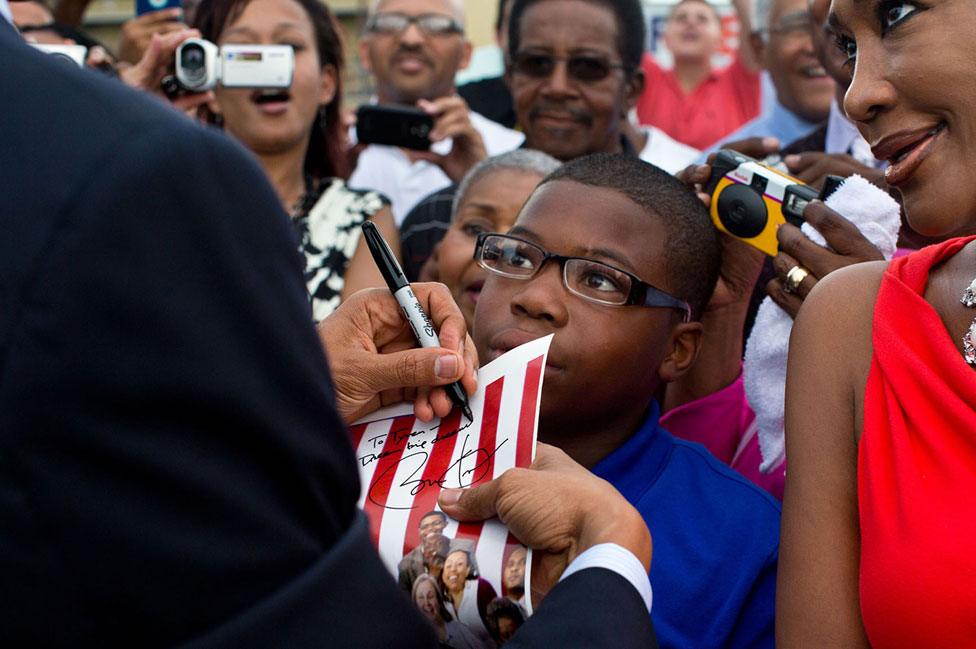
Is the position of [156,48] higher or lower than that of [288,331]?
lower

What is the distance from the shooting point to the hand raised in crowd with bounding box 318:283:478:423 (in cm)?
178

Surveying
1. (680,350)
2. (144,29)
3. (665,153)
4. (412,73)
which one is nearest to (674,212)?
(680,350)

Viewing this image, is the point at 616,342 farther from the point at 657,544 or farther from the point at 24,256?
the point at 24,256

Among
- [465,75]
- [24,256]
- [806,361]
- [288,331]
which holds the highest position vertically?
[24,256]

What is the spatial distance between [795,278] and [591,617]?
1130 millimetres

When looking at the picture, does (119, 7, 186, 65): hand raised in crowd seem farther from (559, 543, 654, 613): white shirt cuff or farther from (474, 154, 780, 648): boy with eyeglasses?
(559, 543, 654, 613): white shirt cuff

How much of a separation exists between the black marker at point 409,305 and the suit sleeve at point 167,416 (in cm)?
77

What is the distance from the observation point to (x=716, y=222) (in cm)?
257

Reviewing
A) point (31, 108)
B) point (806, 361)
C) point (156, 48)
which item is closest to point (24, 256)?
point (31, 108)

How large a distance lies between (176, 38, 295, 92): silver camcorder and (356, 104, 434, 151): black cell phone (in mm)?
425

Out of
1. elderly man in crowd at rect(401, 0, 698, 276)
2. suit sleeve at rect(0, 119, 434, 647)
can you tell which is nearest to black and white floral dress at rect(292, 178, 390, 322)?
elderly man in crowd at rect(401, 0, 698, 276)

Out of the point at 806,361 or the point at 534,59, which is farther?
the point at 534,59

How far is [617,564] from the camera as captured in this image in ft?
4.45

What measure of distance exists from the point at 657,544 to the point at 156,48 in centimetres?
268
